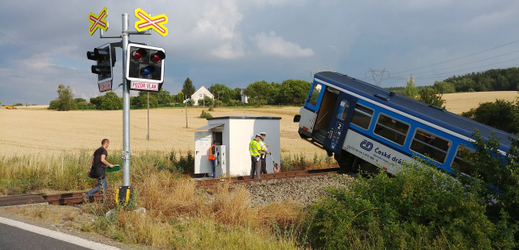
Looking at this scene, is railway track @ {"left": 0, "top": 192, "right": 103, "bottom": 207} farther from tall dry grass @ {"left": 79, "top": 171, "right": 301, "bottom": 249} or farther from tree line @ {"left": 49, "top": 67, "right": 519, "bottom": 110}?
tree line @ {"left": 49, "top": 67, "right": 519, "bottom": 110}

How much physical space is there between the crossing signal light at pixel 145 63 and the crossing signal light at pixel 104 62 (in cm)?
63

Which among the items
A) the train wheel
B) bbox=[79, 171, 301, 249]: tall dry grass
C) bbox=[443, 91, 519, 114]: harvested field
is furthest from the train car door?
bbox=[443, 91, 519, 114]: harvested field

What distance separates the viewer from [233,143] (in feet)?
46.9

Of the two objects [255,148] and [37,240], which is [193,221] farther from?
[255,148]

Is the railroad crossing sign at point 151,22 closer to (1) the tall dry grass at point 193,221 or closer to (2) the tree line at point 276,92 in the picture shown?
(1) the tall dry grass at point 193,221

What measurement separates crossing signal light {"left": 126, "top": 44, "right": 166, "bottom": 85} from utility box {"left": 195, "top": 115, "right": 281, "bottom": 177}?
7.36 metres

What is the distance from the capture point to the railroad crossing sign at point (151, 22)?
6.81 metres

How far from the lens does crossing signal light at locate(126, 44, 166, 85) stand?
6699 mm

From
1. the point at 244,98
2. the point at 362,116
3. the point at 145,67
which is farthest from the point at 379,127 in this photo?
the point at 244,98

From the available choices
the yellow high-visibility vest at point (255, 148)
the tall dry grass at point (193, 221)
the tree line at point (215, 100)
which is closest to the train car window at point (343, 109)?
the yellow high-visibility vest at point (255, 148)

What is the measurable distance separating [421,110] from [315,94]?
3.71 meters

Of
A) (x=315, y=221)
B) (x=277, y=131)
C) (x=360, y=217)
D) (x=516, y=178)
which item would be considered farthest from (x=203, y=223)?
(x=277, y=131)

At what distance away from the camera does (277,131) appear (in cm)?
1530

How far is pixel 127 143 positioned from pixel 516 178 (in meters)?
6.61
